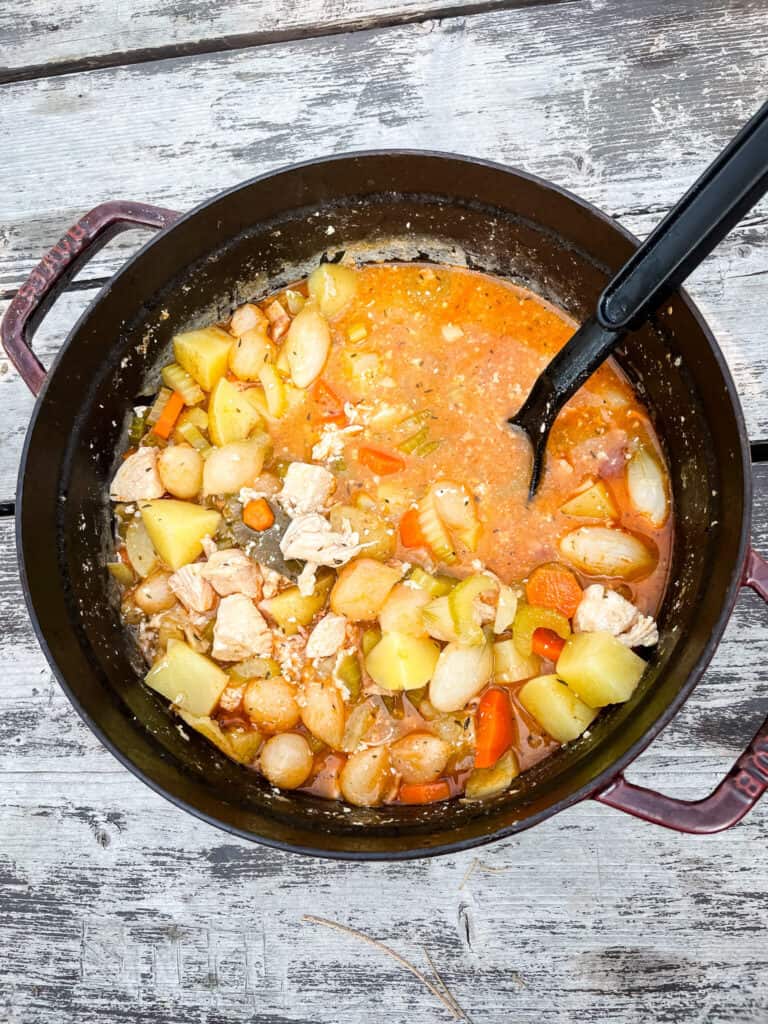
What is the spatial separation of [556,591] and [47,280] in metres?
1.16

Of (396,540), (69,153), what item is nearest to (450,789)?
(396,540)

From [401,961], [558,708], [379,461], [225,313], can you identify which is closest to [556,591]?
[558,708]

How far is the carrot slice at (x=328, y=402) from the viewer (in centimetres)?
183

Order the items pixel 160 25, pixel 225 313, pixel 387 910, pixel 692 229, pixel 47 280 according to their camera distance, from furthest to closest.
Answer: pixel 160 25
pixel 225 313
pixel 387 910
pixel 47 280
pixel 692 229

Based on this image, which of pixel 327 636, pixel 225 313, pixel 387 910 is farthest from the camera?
pixel 225 313

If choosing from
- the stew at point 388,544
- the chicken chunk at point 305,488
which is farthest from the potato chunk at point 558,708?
the chicken chunk at point 305,488

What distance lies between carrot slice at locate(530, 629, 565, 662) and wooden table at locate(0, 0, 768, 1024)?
0.31 m

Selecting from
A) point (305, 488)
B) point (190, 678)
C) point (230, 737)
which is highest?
point (305, 488)

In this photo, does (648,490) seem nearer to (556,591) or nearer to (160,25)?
(556,591)

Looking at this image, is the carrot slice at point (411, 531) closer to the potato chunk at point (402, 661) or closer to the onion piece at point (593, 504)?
the potato chunk at point (402, 661)

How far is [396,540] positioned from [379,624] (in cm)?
18

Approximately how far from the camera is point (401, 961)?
1794mm

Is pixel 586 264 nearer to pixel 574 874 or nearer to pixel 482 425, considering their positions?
pixel 482 425

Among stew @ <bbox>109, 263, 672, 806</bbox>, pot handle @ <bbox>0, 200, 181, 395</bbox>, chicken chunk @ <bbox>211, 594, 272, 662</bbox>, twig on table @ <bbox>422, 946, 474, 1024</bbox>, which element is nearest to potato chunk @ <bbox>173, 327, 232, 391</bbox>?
stew @ <bbox>109, 263, 672, 806</bbox>
